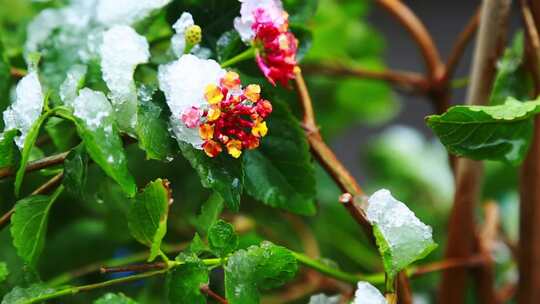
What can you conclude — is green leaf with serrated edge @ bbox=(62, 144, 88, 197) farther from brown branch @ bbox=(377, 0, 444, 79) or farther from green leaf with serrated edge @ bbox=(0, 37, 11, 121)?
brown branch @ bbox=(377, 0, 444, 79)

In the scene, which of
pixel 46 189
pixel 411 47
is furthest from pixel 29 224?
pixel 411 47

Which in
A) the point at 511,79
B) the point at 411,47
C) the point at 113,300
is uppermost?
the point at 411,47

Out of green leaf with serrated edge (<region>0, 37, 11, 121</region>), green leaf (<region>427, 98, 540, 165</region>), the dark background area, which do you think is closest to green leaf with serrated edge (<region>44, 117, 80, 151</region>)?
green leaf with serrated edge (<region>0, 37, 11, 121</region>)

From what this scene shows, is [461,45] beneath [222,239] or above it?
above

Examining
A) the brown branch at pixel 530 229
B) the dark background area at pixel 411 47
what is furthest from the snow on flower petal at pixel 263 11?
the dark background area at pixel 411 47

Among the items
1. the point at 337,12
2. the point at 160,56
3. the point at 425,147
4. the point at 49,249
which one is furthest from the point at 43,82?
the point at 425,147

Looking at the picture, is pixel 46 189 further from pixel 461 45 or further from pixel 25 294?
pixel 461 45

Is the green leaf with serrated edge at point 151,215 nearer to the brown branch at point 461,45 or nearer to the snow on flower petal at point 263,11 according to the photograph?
the snow on flower petal at point 263,11
